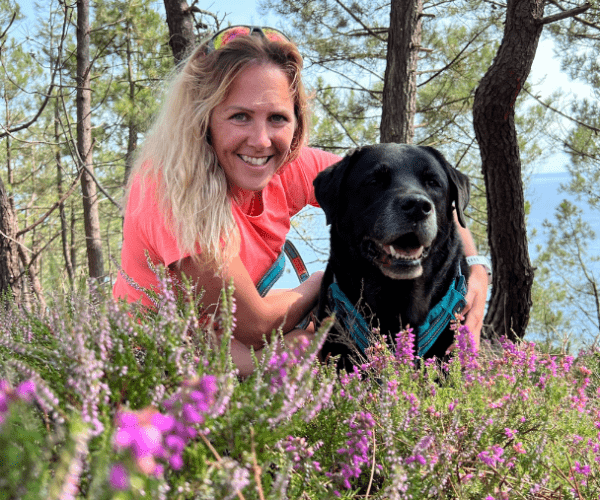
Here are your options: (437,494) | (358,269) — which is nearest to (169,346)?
(437,494)

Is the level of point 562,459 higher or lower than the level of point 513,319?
higher

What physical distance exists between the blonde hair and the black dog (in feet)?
2.05

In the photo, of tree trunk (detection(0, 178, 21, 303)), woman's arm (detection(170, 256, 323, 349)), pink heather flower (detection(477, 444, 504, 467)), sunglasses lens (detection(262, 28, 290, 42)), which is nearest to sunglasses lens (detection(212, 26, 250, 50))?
sunglasses lens (detection(262, 28, 290, 42))

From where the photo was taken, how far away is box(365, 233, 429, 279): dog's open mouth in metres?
2.76

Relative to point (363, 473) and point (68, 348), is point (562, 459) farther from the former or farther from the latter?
point (68, 348)

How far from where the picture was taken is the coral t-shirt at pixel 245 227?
267 cm

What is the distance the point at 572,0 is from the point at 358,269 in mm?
6610

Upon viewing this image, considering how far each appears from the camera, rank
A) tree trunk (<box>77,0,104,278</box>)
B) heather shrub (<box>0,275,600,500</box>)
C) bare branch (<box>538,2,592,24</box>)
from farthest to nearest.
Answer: tree trunk (<box>77,0,104,278</box>), bare branch (<box>538,2,592,24</box>), heather shrub (<box>0,275,600,500</box>)

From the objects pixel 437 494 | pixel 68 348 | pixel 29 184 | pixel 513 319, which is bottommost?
pixel 513 319

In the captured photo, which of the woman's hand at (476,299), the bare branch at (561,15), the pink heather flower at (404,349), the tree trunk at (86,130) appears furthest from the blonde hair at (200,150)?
the tree trunk at (86,130)

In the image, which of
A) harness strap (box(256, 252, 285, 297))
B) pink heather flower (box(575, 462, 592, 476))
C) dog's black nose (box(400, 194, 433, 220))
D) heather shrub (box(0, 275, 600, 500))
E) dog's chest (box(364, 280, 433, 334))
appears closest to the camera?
heather shrub (box(0, 275, 600, 500))

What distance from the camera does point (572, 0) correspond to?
285 inches

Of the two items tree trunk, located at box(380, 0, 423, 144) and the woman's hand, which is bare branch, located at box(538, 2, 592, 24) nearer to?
tree trunk, located at box(380, 0, 423, 144)

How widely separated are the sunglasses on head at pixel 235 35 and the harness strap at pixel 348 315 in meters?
1.46
